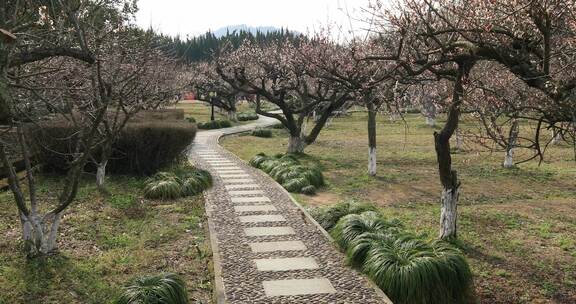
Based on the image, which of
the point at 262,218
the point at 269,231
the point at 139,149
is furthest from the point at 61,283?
the point at 139,149

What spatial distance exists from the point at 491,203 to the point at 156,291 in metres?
10.4

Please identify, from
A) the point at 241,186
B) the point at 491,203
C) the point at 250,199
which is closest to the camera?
the point at 250,199

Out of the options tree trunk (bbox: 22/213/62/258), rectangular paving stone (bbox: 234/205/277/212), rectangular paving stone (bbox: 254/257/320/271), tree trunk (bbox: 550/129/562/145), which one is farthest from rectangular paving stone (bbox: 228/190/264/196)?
tree trunk (bbox: 550/129/562/145)

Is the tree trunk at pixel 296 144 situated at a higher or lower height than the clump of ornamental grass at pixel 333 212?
higher

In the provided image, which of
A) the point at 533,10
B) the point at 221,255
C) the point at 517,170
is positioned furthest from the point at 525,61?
the point at 517,170

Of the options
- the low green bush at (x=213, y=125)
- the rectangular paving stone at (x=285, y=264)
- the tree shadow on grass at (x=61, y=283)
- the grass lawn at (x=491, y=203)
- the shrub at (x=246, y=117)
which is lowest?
the grass lawn at (x=491, y=203)

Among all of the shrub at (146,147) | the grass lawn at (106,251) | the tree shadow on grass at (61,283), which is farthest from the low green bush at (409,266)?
the shrub at (146,147)

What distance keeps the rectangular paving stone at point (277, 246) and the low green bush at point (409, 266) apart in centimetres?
75

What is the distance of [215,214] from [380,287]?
5161 millimetres

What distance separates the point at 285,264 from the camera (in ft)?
25.3

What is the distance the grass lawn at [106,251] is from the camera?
6.73 metres

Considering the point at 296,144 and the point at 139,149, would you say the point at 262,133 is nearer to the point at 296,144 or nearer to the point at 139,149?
the point at 296,144

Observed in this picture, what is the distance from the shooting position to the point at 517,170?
18.7m

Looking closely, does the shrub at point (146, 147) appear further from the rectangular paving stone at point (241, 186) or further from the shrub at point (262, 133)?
the shrub at point (262, 133)
